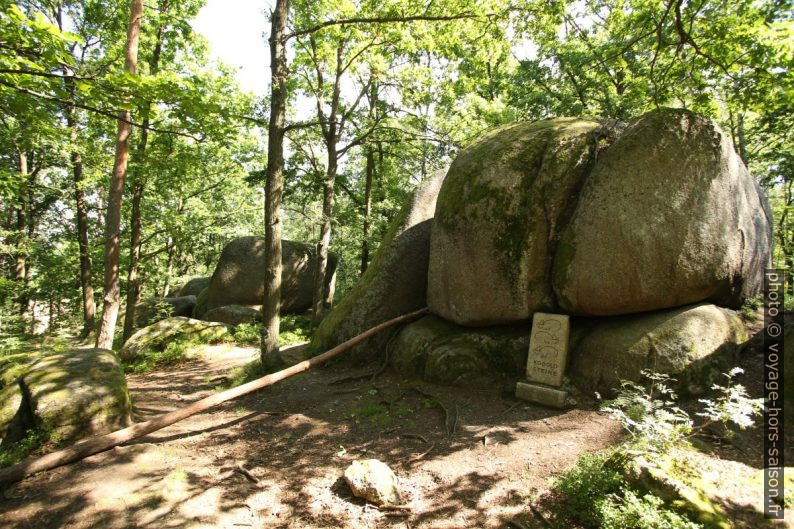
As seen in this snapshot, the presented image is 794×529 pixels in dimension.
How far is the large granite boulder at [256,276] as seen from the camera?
17000 mm

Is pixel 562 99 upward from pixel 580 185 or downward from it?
upward

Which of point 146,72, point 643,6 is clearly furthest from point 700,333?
point 146,72

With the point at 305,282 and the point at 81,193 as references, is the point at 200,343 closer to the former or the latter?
the point at 305,282

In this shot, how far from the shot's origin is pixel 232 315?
15.3m

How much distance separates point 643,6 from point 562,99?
6.28m

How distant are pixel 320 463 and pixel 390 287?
4866 mm

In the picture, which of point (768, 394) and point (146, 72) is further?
point (146, 72)

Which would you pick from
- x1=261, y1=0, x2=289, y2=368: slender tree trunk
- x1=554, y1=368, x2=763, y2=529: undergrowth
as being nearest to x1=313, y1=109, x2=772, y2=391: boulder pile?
x1=554, y1=368, x2=763, y2=529: undergrowth

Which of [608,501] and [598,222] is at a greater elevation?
[598,222]

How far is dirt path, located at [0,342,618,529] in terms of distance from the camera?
4.14 meters

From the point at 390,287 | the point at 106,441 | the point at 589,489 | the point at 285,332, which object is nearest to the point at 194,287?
the point at 285,332

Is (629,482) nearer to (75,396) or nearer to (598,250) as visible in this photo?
(598,250)

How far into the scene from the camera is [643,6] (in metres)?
9.71

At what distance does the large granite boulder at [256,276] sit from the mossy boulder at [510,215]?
11136 mm
